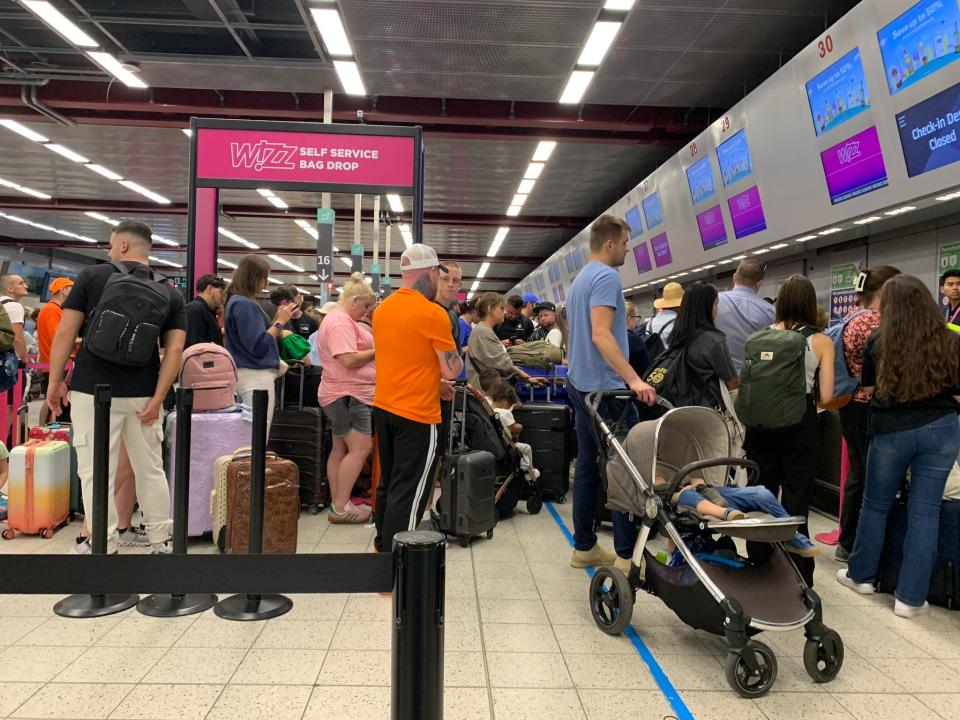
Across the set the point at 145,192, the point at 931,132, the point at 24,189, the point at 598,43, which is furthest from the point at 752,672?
the point at 24,189

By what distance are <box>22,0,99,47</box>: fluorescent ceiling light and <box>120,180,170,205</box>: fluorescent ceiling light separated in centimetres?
816

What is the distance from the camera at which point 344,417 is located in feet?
15.3

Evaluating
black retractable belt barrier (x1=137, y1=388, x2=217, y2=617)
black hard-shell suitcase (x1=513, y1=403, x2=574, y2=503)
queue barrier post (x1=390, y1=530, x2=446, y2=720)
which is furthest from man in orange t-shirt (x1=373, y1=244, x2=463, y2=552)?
black hard-shell suitcase (x1=513, y1=403, x2=574, y2=503)

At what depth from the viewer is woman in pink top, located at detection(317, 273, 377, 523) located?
461 centimetres

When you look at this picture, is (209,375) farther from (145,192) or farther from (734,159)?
(145,192)

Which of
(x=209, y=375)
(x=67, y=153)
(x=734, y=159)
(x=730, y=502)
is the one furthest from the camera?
(x=67, y=153)

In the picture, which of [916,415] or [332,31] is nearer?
[916,415]

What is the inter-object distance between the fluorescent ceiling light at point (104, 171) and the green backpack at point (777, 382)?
14.2 metres

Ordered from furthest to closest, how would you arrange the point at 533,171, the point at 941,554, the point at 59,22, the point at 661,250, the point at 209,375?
the point at 533,171 → the point at 661,250 → the point at 59,22 → the point at 209,375 → the point at 941,554

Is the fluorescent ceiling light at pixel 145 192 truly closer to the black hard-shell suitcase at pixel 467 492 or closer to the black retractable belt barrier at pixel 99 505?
the black retractable belt barrier at pixel 99 505

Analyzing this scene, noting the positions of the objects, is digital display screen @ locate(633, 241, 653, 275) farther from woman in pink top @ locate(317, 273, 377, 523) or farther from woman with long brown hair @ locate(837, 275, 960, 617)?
woman with long brown hair @ locate(837, 275, 960, 617)

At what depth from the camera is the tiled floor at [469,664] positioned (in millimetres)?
2381

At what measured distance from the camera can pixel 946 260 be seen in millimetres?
5980

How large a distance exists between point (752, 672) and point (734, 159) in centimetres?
661
